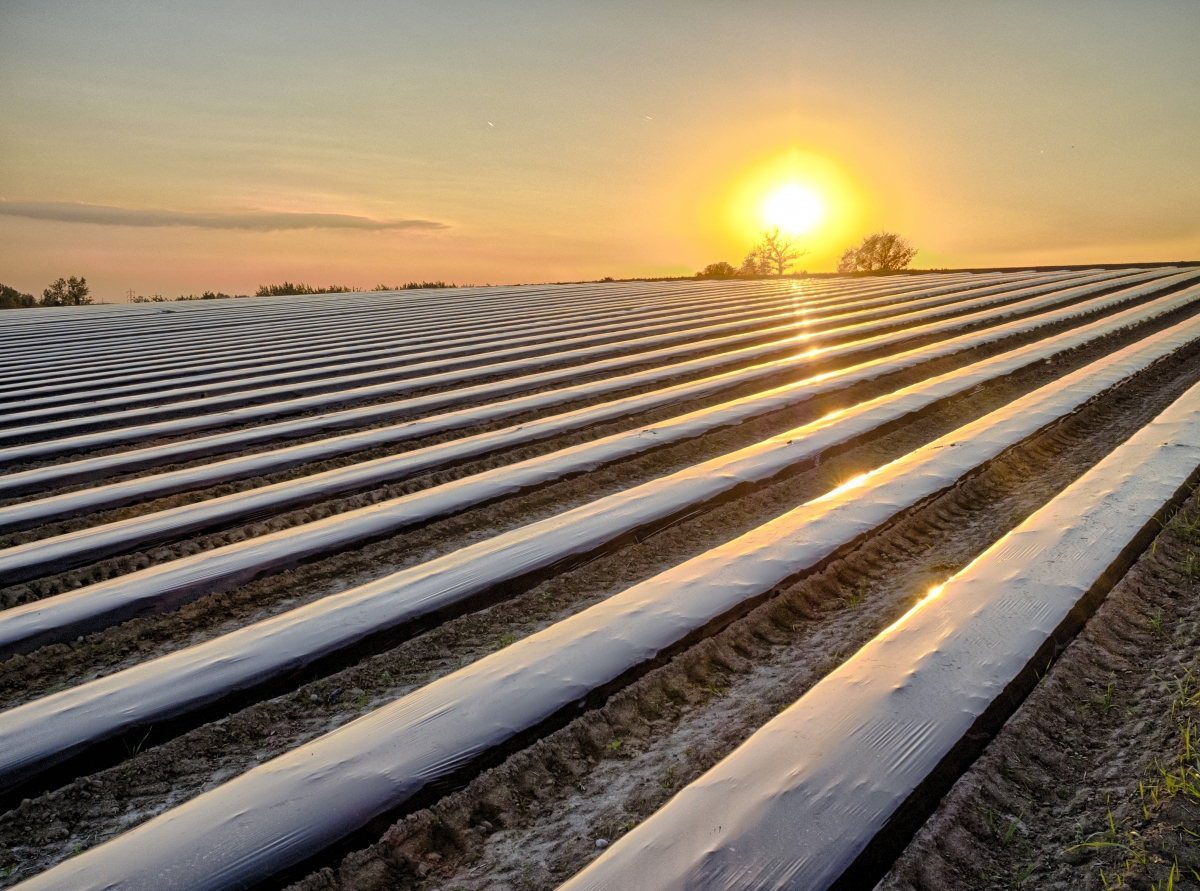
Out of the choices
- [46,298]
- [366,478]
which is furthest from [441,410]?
[46,298]

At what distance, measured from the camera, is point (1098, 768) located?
125 centimetres

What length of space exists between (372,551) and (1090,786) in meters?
2.03

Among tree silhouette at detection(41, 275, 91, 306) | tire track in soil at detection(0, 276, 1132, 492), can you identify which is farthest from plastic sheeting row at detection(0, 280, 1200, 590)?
tree silhouette at detection(41, 275, 91, 306)

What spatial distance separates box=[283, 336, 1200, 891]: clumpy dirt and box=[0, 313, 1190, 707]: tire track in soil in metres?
0.47

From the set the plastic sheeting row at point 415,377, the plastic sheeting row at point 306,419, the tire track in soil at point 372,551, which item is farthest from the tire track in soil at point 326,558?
the plastic sheeting row at point 415,377

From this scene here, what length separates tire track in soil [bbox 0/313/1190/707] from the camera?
1778 millimetres

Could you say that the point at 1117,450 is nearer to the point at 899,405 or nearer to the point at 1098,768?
the point at 899,405

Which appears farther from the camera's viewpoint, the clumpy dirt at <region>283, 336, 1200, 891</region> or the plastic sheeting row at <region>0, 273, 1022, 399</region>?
the plastic sheeting row at <region>0, 273, 1022, 399</region>

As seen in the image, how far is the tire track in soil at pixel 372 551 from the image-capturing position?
1778mm

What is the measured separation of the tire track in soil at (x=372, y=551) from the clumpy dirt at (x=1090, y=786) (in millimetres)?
1069

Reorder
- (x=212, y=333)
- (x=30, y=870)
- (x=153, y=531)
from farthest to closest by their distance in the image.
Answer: (x=212, y=333), (x=153, y=531), (x=30, y=870)

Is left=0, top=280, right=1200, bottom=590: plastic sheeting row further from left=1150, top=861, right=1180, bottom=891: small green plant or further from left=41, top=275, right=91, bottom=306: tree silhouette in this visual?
left=41, top=275, right=91, bottom=306: tree silhouette

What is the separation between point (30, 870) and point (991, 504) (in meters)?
2.84

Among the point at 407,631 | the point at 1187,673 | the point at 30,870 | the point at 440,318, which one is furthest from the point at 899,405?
the point at 440,318
